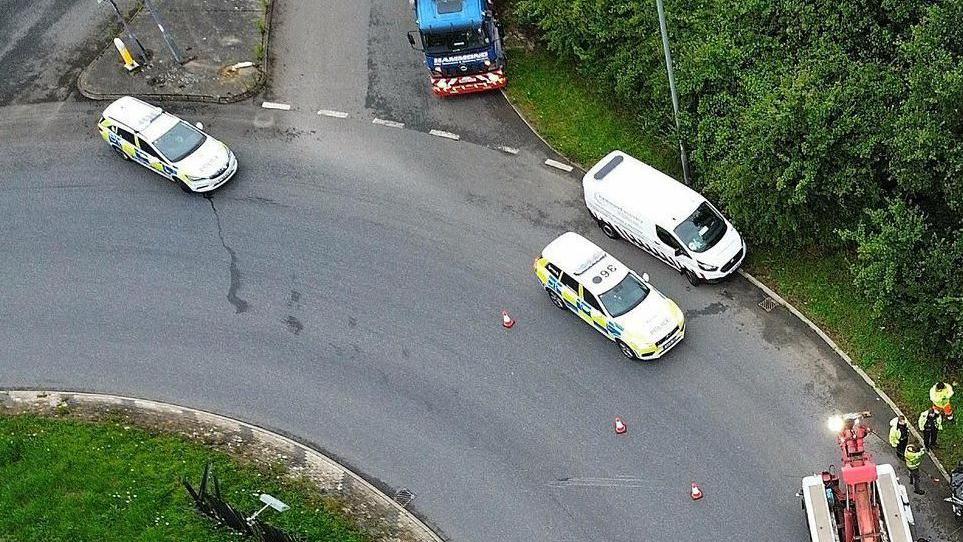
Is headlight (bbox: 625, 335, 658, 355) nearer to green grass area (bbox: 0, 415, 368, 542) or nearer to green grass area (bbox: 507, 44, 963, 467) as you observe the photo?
green grass area (bbox: 507, 44, 963, 467)

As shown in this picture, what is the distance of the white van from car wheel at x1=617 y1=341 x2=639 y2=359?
9.01 ft

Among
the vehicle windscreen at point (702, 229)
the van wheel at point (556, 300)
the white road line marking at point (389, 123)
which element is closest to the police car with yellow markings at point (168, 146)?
the white road line marking at point (389, 123)

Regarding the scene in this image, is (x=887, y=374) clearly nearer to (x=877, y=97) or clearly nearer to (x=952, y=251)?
(x=952, y=251)

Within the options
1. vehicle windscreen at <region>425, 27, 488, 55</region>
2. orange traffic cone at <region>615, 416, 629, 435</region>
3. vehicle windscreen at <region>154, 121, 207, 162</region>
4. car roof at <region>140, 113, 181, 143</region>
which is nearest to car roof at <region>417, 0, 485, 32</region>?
vehicle windscreen at <region>425, 27, 488, 55</region>

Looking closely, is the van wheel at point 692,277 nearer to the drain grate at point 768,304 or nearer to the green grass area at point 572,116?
the drain grate at point 768,304

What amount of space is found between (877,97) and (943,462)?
7.98 m

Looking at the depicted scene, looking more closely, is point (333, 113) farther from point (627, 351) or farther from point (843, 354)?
point (843, 354)

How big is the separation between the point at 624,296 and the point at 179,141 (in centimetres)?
1348

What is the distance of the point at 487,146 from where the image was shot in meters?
26.0

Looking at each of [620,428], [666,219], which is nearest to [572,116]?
[666,219]

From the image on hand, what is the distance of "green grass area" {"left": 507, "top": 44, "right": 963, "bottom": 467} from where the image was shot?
19828mm

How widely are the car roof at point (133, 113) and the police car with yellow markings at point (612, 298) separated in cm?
1234

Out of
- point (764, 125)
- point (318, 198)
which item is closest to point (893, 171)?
point (764, 125)

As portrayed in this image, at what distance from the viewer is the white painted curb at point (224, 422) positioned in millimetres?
19219
